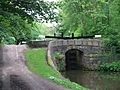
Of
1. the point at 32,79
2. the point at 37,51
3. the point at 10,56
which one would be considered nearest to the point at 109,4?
the point at 37,51

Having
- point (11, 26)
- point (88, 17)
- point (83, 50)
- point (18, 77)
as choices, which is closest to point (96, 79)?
point (83, 50)

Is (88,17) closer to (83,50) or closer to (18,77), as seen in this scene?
(83,50)

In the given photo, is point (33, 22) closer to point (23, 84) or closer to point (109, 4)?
point (23, 84)

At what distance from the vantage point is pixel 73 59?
43594mm

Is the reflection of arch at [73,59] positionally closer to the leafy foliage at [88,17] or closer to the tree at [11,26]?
the leafy foliage at [88,17]

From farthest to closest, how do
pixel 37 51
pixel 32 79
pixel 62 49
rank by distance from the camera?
pixel 62 49 < pixel 37 51 < pixel 32 79

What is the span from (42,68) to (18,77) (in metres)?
3.24

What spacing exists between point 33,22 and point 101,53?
23.0 meters

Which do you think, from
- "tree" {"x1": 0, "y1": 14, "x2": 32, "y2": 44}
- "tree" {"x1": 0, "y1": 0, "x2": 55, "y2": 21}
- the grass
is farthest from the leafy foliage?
"tree" {"x1": 0, "y1": 14, "x2": 32, "y2": 44}

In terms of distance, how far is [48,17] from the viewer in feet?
55.2

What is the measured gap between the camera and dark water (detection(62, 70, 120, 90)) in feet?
93.9

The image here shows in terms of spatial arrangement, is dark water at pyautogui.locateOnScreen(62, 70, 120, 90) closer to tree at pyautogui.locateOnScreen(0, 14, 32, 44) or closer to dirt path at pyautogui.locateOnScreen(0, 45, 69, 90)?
dirt path at pyautogui.locateOnScreen(0, 45, 69, 90)

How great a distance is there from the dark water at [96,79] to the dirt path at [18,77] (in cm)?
621

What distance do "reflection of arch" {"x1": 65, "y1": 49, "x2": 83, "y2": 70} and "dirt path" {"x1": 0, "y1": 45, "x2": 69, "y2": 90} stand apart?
1372cm
